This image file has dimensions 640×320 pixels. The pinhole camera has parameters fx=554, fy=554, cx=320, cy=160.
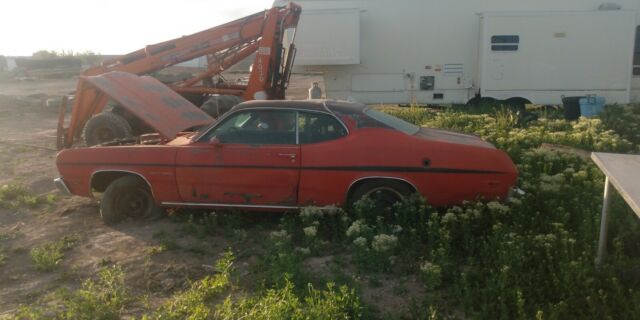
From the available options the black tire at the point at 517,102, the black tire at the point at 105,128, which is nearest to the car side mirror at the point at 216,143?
the black tire at the point at 105,128

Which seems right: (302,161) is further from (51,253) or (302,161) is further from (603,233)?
(603,233)

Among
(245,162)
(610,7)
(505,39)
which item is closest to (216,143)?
(245,162)

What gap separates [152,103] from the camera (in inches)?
325

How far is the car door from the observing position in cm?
567

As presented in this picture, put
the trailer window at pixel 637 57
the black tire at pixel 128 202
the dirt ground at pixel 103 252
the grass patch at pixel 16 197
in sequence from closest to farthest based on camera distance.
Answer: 1. the dirt ground at pixel 103 252
2. the black tire at pixel 128 202
3. the grass patch at pixel 16 197
4. the trailer window at pixel 637 57

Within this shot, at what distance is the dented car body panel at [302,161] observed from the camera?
17.9 feet

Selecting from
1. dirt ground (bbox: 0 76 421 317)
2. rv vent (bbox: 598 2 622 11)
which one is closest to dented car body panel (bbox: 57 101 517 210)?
dirt ground (bbox: 0 76 421 317)

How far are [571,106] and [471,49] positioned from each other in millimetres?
2882

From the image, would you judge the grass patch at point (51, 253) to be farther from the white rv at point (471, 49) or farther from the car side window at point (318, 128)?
the white rv at point (471, 49)

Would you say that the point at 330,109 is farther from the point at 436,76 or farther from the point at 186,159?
the point at 436,76

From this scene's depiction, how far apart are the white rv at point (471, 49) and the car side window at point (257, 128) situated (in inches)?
341

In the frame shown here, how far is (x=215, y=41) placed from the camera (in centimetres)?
1278

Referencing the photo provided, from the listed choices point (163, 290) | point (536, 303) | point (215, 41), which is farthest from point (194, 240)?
point (215, 41)

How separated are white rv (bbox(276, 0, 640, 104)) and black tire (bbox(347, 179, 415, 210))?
363 inches
